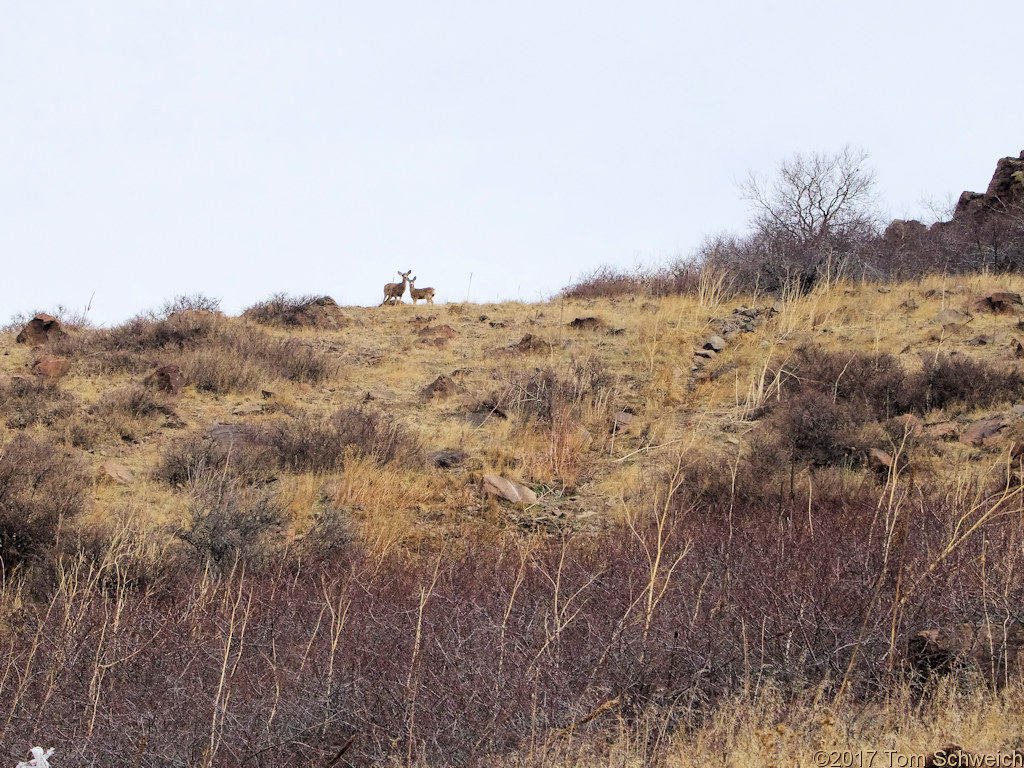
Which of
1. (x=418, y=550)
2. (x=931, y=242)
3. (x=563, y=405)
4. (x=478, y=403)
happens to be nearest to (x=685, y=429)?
(x=563, y=405)

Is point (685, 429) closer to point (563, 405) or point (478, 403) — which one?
point (563, 405)

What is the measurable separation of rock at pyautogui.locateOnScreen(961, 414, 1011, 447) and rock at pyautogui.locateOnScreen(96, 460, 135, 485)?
7.67 meters

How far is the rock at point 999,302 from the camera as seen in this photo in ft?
37.6

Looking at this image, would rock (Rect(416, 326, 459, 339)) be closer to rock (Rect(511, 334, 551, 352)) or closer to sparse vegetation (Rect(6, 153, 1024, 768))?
sparse vegetation (Rect(6, 153, 1024, 768))

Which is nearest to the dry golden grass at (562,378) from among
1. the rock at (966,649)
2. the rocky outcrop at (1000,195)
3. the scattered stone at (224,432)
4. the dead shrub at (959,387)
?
the scattered stone at (224,432)

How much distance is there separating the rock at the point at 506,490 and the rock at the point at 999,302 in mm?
→ 7952

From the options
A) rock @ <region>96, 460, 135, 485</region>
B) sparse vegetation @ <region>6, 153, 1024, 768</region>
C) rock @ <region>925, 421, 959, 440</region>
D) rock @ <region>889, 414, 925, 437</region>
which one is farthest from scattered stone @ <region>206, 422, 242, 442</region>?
rock @ <region>925, 421, 959, 440</region>

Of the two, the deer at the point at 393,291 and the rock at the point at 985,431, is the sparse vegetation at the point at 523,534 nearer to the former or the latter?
the rock at the point at 985,431

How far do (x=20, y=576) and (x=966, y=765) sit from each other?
576 cm

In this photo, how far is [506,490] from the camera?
7.38m

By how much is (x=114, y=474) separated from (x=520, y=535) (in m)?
3.73

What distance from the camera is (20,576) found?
222 inches

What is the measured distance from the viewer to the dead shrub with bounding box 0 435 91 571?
5863 mm

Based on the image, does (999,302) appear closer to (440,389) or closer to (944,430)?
(944,430)
